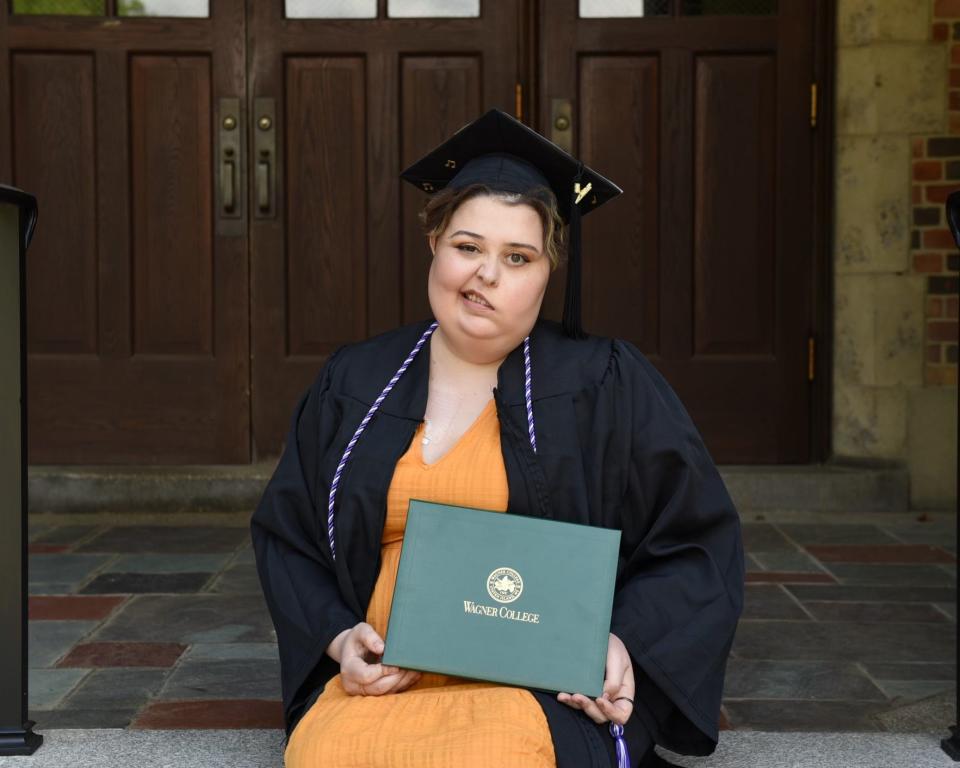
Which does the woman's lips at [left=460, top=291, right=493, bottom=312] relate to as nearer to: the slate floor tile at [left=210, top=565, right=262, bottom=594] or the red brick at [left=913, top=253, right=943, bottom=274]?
the slate floor tile at [left=210, top=565, right=262, bottom=594]

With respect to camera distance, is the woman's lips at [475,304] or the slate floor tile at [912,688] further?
the slate floor tile at [912,688]

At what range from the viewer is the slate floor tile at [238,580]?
405 cm

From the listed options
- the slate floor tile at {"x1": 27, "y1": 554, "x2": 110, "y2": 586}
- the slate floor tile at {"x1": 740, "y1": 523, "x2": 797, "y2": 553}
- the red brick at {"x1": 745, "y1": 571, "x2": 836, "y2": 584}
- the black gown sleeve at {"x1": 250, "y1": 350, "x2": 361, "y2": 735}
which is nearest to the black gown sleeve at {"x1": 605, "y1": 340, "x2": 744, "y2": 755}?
the black gown sleeve at {"x1": 250, "y1": 350, "x2": 361, "y2": 735}

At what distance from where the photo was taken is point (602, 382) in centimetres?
228

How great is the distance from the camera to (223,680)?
317cm

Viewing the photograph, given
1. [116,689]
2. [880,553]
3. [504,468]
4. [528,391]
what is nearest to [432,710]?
[504,468]

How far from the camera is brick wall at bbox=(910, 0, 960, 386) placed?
5.07 meters

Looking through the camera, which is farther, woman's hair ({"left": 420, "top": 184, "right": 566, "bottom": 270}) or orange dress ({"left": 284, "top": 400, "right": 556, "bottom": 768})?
woman's hair ({"left": 420, "top": 184, "right": 566, "bottom": 270})

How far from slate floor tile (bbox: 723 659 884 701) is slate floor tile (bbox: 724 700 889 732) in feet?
0.17

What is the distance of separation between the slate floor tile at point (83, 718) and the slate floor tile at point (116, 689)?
0.03 metres

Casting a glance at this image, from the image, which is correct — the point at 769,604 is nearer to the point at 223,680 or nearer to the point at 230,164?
the point at 223,680

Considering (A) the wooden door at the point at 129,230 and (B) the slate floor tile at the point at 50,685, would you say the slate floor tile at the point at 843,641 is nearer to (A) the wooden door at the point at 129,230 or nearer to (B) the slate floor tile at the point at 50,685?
(B) the slate floor tile at the point at 50,685

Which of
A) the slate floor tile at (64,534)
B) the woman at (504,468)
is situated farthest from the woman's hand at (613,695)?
the slate floor tile at (64,534)

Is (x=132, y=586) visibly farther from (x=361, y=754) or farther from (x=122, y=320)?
(x=361, y=754)
